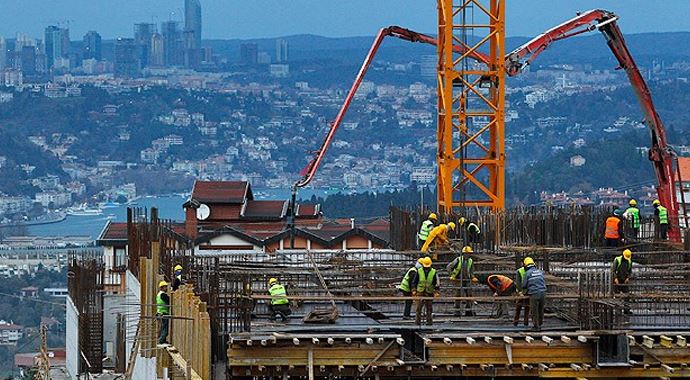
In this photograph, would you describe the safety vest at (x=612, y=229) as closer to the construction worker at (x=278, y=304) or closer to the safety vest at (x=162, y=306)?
the safety vest at (x=162, y=306)

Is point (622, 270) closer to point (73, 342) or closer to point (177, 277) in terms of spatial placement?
point (177, 277)

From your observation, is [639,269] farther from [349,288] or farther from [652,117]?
[652,117]

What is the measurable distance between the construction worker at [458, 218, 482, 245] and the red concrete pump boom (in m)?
14.5

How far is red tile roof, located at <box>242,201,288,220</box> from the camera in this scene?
304ft

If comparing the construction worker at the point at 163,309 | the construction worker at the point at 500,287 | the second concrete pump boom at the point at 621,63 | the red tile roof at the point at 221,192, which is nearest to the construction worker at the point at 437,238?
the construction worker at the point at 500,287

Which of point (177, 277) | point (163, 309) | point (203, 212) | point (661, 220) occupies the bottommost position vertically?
point (203, 212)

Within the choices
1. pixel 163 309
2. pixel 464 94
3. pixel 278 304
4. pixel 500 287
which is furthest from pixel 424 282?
pixel 464 94

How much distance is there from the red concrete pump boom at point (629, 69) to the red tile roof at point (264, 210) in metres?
28.0

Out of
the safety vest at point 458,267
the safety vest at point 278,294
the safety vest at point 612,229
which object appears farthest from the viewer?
the safety vest at point 612,229

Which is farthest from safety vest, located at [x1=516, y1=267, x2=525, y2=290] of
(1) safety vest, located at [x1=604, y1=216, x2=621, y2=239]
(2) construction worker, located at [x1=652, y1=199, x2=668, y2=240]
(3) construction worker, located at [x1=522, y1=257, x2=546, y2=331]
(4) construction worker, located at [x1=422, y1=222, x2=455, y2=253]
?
(2) construction worker, located at [x1=652, y1=199, x2=668, y2=240]

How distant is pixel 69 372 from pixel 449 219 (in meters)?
19.7

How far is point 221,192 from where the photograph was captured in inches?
3679

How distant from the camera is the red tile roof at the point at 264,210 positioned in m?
92.8

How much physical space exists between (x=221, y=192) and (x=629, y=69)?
3427cm
